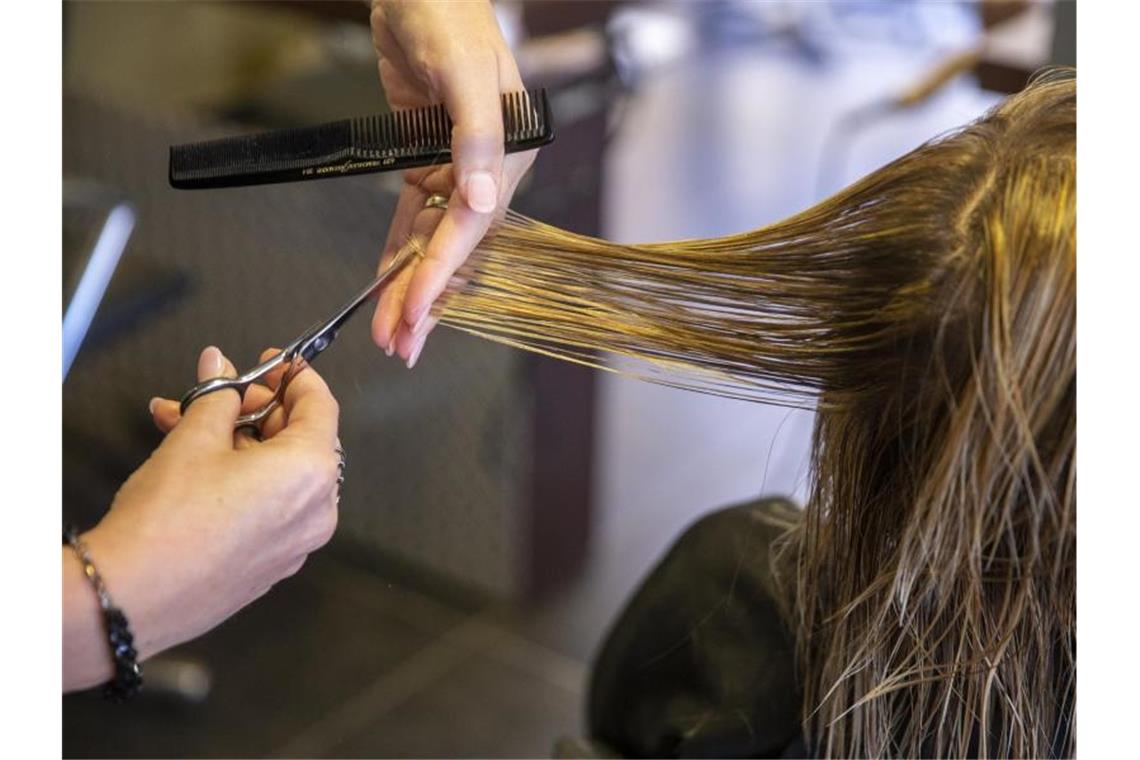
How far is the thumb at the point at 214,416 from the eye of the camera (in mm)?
853

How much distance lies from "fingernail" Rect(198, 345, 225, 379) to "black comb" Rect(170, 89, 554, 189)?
6.5 inches

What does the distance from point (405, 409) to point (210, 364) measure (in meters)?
0.19

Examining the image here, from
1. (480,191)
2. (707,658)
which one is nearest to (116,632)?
(480,191)

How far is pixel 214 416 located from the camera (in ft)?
2.86

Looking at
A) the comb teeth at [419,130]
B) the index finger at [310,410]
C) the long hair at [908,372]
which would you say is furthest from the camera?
the comb teeth at [419,130]

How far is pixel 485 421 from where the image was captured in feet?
3.84

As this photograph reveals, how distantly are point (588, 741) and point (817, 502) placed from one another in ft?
1.20

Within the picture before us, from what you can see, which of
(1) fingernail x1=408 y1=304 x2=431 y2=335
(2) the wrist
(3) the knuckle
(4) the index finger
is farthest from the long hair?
(2) the wrist

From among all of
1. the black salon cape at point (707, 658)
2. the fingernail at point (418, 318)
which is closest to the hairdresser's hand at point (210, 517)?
the fingernail at point (418, 318)

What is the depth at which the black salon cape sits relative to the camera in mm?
1073

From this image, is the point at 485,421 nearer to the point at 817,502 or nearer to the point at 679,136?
the point at 817,502

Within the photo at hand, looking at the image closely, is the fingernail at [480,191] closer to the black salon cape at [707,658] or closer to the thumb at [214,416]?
the thumb at [214,416]
